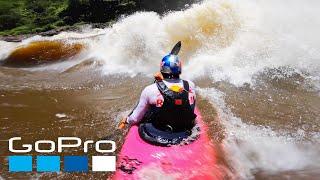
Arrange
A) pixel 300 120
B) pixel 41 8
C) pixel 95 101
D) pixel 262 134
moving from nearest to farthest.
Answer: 1. pixel 262 134
2. pixel 300 120
3. pixel 95 101
4. pixel 41 8

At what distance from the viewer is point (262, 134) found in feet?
22.5

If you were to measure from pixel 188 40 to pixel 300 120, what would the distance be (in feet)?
16.6

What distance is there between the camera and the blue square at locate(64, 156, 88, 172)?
5.63 meters

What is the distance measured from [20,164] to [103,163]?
105 centimetres

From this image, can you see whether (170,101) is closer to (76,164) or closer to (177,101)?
(177,101)

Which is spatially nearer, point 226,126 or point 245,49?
point 226,126

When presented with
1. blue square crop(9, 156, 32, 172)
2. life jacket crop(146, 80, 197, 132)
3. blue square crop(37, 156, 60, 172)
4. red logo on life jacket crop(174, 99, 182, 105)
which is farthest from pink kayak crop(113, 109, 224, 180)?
blue square crop(9, 156, 32, 172)

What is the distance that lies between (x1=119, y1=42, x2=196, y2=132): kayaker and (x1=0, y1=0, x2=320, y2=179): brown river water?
28.7 inches

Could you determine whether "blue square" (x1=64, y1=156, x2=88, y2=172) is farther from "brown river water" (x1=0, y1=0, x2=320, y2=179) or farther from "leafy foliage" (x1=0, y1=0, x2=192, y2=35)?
"leafy foliage" (x1=0, y1=0, x2=192, y2=35)

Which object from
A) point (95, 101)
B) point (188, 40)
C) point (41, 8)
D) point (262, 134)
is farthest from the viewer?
point (41, 8)

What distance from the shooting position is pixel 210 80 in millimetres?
9836

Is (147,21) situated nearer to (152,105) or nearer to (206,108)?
(206,108)

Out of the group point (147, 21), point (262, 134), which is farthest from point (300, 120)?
point (147, 21)

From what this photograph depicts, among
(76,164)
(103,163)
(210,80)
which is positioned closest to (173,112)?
(103,163)
